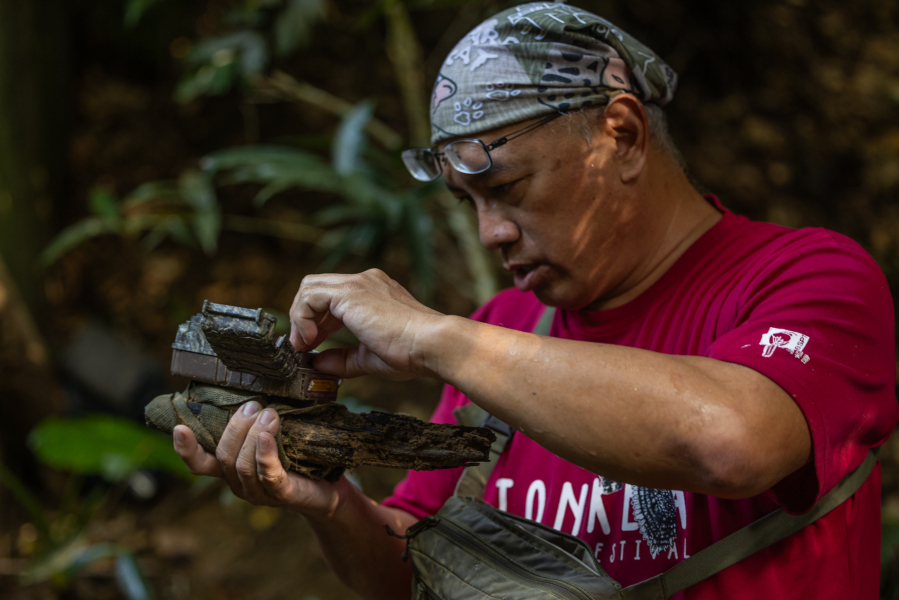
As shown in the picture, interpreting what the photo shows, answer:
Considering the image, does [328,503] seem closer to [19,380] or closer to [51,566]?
[51,566]

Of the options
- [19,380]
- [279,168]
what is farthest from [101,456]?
[279,168]

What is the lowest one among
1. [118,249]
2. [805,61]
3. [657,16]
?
[118,249]

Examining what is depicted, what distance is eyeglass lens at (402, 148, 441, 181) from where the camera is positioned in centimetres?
134

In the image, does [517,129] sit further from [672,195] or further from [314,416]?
[314,416]

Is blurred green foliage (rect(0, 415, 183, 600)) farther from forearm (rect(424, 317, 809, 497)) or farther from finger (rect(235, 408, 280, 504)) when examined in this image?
forearm (rect(424, 317, 809, 497))

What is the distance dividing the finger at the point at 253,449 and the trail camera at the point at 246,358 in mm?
54

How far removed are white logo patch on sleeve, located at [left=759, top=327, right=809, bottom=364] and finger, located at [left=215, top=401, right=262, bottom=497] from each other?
30.2 inches

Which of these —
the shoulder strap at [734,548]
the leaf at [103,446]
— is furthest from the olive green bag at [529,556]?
the leaf at [103,446]

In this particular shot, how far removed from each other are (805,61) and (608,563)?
335cm

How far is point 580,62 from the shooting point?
3.75ft

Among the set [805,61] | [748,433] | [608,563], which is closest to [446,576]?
[608,563]

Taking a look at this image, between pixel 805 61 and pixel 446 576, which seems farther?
pixel 805 61

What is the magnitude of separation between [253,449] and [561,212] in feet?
2.15

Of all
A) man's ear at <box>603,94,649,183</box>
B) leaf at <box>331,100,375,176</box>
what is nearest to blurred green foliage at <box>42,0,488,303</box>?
leaf at <box>331,100,375,176</box>
